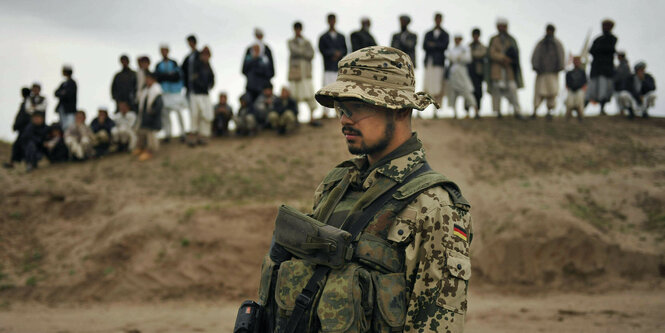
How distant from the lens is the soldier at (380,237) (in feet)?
7.61

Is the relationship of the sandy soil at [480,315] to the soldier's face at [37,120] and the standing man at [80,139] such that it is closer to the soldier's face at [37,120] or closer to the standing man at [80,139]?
the standing man at [80,139]

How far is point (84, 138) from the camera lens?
13.1 meters

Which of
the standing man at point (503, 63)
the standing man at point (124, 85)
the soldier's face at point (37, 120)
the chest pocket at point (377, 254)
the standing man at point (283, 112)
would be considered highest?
the standing man at point (503, 63)

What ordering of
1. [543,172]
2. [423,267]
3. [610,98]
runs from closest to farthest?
[423,267] → [543,172] → [610,98]

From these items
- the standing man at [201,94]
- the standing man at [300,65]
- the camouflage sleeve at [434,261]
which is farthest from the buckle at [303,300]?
the standing man at [300,65]

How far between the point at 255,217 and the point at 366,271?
26.8ft

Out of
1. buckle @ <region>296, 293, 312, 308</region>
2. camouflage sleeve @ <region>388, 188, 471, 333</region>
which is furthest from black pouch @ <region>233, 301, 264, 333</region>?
camouflage sleeve @ <region>388, 188, 471, 333</region>

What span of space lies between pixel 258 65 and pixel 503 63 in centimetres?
599

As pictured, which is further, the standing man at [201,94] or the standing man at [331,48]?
the standing man at [331,48]

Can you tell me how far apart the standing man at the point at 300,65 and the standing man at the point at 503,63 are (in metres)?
4.47

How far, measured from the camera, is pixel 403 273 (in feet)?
7.86

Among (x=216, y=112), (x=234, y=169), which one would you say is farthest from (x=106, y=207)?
(x=216, y=112)

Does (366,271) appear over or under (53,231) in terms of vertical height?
over

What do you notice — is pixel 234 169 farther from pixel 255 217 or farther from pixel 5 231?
pixel 5 231
